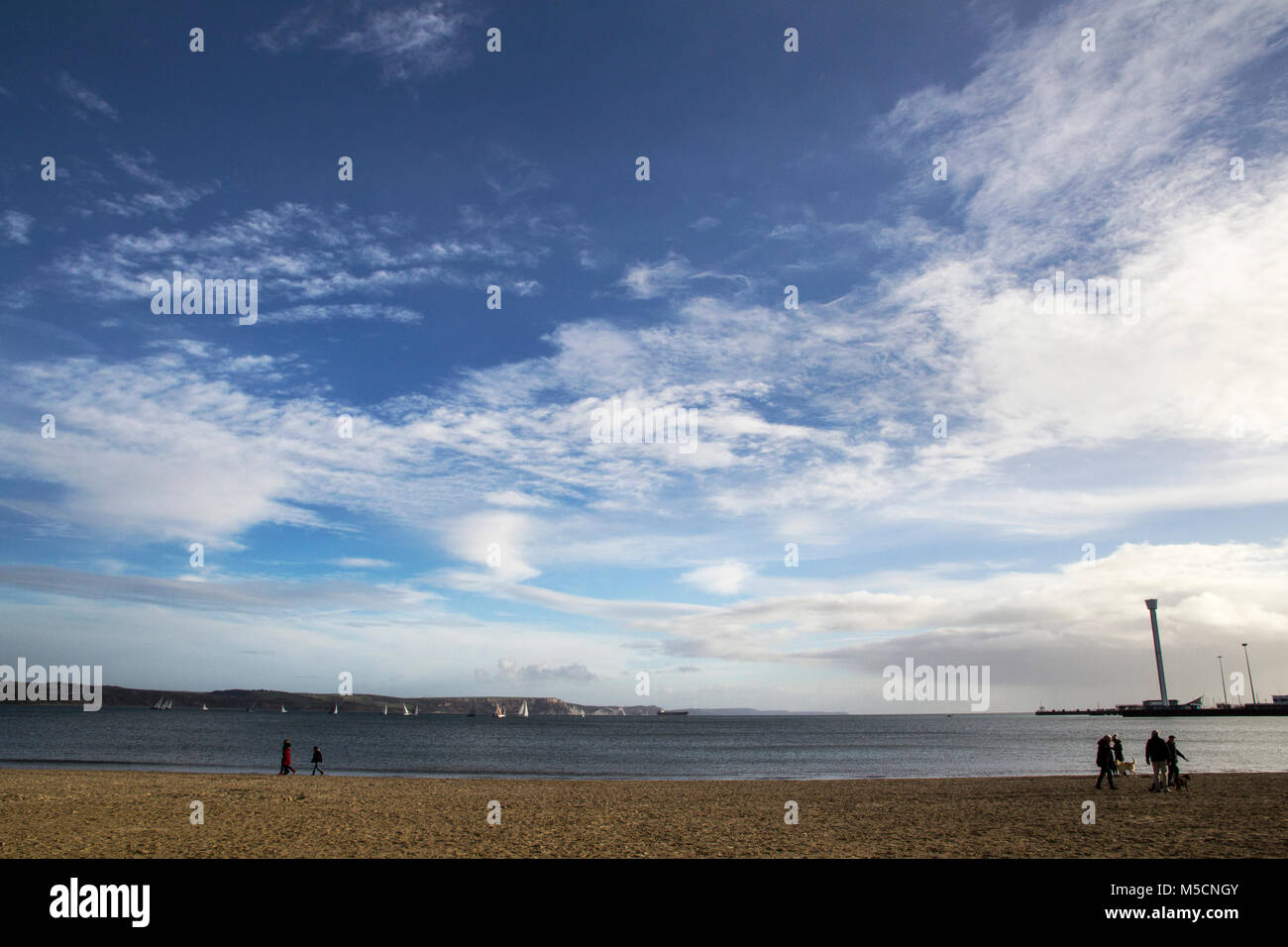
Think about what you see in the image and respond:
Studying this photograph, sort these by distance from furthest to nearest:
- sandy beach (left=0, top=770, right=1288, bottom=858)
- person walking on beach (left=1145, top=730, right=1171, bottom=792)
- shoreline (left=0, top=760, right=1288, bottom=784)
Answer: shoreline (left=0, top=760, right=1288, bottom=784) → person walking on beach (left=1145, top=730, right=1171, bottom=792) → sandy beach (left=0, top=770, right=1288, bottom=858)

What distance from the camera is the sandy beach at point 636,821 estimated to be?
14.2 metres

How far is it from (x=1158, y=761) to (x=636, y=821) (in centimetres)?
1666

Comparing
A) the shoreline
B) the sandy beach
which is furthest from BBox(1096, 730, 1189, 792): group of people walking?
the shoreline

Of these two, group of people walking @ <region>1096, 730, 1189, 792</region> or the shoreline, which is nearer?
group of people walking @ <region>1096, 730, 1189, 792</region>

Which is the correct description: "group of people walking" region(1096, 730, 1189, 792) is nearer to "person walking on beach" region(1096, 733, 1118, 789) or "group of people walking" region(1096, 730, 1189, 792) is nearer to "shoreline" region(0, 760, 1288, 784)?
"person walking on beach" region(1096, 733, 1118, 789)

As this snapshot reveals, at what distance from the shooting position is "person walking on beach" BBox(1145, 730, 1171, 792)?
75.6 ft

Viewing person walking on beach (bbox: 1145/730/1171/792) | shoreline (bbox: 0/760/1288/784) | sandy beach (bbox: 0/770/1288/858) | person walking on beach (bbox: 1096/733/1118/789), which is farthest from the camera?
shoreline (bbox: 0/760/1288/784)

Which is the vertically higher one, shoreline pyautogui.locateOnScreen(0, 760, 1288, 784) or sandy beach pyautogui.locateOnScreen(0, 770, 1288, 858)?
sandy beach pyautogui.locateOnScreen(0, 770, 1288, 858)

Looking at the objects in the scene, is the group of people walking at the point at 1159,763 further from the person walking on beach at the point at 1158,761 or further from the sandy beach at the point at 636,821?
the sandy beach at the point at 636,821

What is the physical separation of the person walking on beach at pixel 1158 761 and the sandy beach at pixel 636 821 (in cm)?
60

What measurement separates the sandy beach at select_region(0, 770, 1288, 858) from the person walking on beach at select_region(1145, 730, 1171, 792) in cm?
60

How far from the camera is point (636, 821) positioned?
18.8 m
